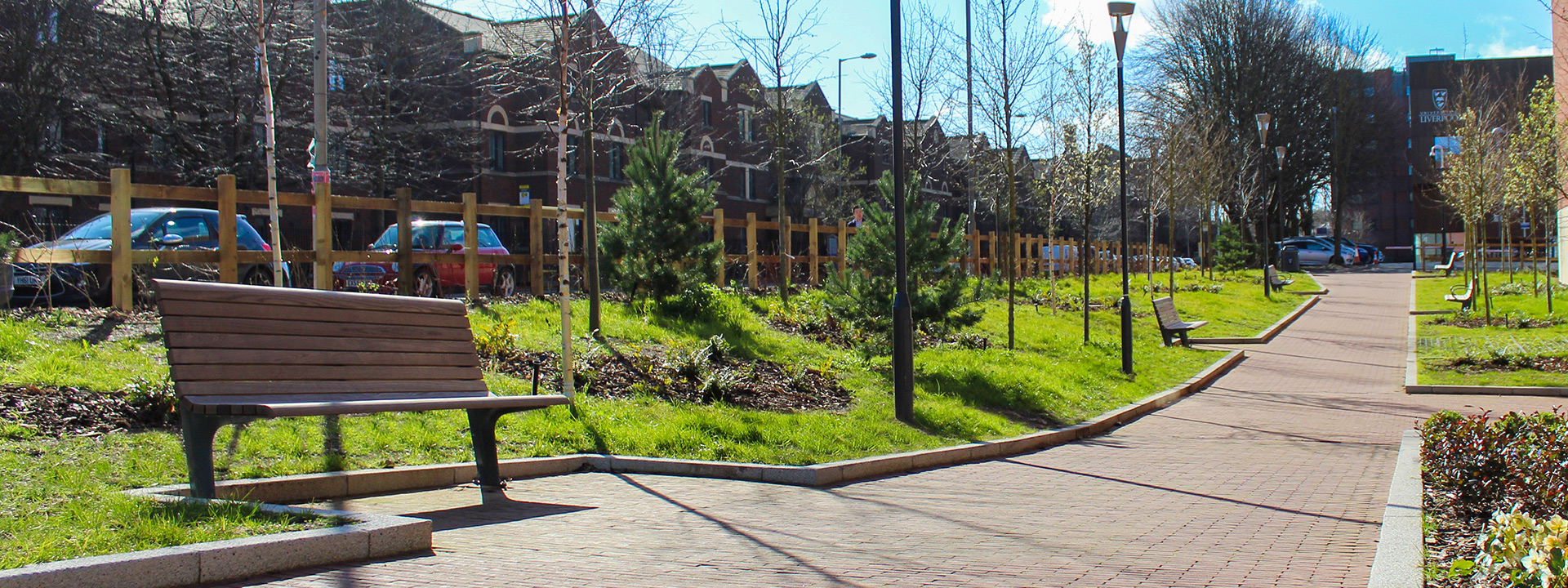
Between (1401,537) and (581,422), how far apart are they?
17.7 ft

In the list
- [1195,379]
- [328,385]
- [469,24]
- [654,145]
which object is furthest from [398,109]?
[328,385]

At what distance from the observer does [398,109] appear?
39.4 meters

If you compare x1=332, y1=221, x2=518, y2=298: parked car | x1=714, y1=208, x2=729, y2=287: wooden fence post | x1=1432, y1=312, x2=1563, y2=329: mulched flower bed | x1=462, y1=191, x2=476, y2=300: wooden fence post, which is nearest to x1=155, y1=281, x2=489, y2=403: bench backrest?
x1=332, y1=221, x2=518, y2=298: parked car

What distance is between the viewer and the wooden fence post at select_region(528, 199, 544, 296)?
48.0ft

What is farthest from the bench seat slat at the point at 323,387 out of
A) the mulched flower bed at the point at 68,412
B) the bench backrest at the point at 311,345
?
the mulched flower bed at the point at 68,412

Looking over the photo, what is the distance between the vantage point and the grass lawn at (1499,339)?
13.8 metres

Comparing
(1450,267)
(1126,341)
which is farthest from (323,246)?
(1450,267)

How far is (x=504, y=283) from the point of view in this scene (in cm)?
1559

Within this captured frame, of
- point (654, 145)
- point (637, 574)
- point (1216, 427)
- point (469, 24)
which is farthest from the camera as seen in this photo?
point (469, 24)

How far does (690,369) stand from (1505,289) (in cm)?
2620

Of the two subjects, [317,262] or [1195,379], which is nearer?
[317,262]

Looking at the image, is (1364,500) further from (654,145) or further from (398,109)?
(398,109)

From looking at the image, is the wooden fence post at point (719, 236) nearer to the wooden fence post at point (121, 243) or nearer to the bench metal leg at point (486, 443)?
the wooden fence post at point (121, 243)

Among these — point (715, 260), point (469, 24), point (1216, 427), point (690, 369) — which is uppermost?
point (469, 24)
